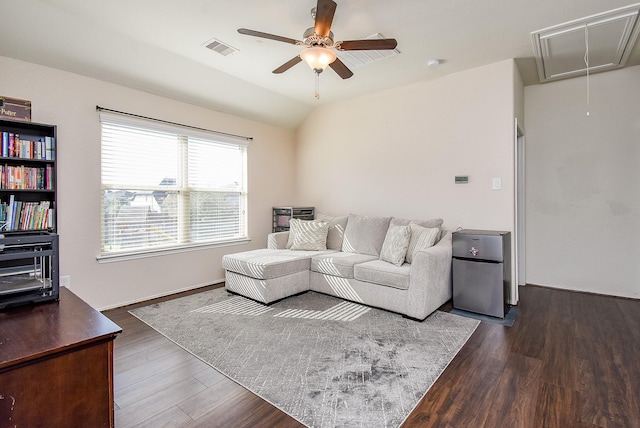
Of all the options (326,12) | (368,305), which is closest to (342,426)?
(368,305)

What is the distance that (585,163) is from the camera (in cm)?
389

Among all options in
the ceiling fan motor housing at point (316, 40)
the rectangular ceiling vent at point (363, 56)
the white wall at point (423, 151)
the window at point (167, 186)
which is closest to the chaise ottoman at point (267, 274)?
the window at point (167, 186)

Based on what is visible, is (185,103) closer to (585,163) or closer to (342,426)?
(342,426)

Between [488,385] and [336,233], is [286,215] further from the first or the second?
[488,385]

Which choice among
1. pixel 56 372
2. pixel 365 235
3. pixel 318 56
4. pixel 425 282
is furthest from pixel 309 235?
pixel 56 372

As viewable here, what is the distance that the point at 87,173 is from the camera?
3207 millimetres

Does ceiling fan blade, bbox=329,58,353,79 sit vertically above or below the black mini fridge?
above

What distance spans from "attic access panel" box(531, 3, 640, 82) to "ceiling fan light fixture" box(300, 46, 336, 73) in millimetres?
1980

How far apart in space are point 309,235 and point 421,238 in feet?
4.96

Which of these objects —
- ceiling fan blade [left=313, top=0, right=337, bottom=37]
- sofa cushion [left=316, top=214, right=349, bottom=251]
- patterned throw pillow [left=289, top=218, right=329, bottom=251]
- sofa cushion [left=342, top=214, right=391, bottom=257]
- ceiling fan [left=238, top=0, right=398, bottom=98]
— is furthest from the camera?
sofa cushion [left=316, top=214, right=349, bottom=251]

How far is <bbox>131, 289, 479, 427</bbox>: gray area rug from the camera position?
1789 mm

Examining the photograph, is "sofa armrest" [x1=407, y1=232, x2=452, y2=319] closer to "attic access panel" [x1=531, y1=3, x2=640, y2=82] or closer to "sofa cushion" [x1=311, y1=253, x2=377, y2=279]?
"sofa cushion" [x1=311, y1=253, x2=377, y2=279]

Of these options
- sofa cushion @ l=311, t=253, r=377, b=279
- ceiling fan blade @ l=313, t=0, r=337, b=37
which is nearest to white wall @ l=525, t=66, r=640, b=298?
sofa cushion @ l=311, t=253, r=377, b=279

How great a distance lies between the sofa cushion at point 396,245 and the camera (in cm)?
339
